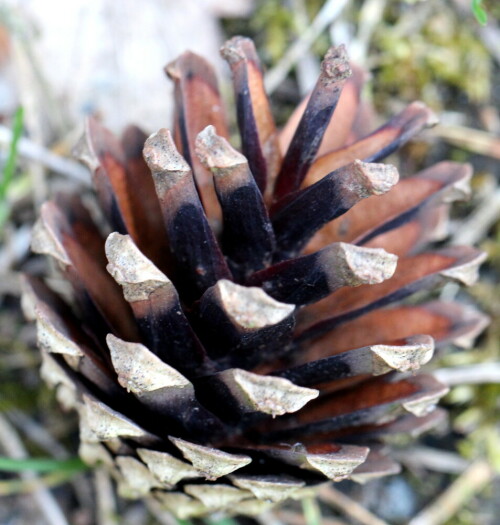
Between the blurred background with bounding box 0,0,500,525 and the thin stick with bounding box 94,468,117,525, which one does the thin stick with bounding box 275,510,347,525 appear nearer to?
the blurred background with bounding box 0,0,500,525

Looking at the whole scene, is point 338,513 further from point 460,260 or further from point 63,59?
point 63,59

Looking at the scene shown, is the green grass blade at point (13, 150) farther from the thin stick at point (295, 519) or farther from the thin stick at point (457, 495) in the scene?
the thin stick at point (457, 495)

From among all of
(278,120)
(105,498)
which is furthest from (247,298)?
(278,120)

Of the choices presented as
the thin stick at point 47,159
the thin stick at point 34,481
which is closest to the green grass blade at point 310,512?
the thin stick at point 34,481

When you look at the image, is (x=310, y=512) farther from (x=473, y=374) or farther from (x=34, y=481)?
(x=34, y=481)

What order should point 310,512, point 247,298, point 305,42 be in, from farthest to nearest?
point 305,42, point 310,512, point 247,298

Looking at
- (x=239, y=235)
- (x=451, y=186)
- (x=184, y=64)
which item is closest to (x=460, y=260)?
(x=451, y=186)

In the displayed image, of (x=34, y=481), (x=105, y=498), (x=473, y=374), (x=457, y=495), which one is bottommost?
(x=457, y=495)
